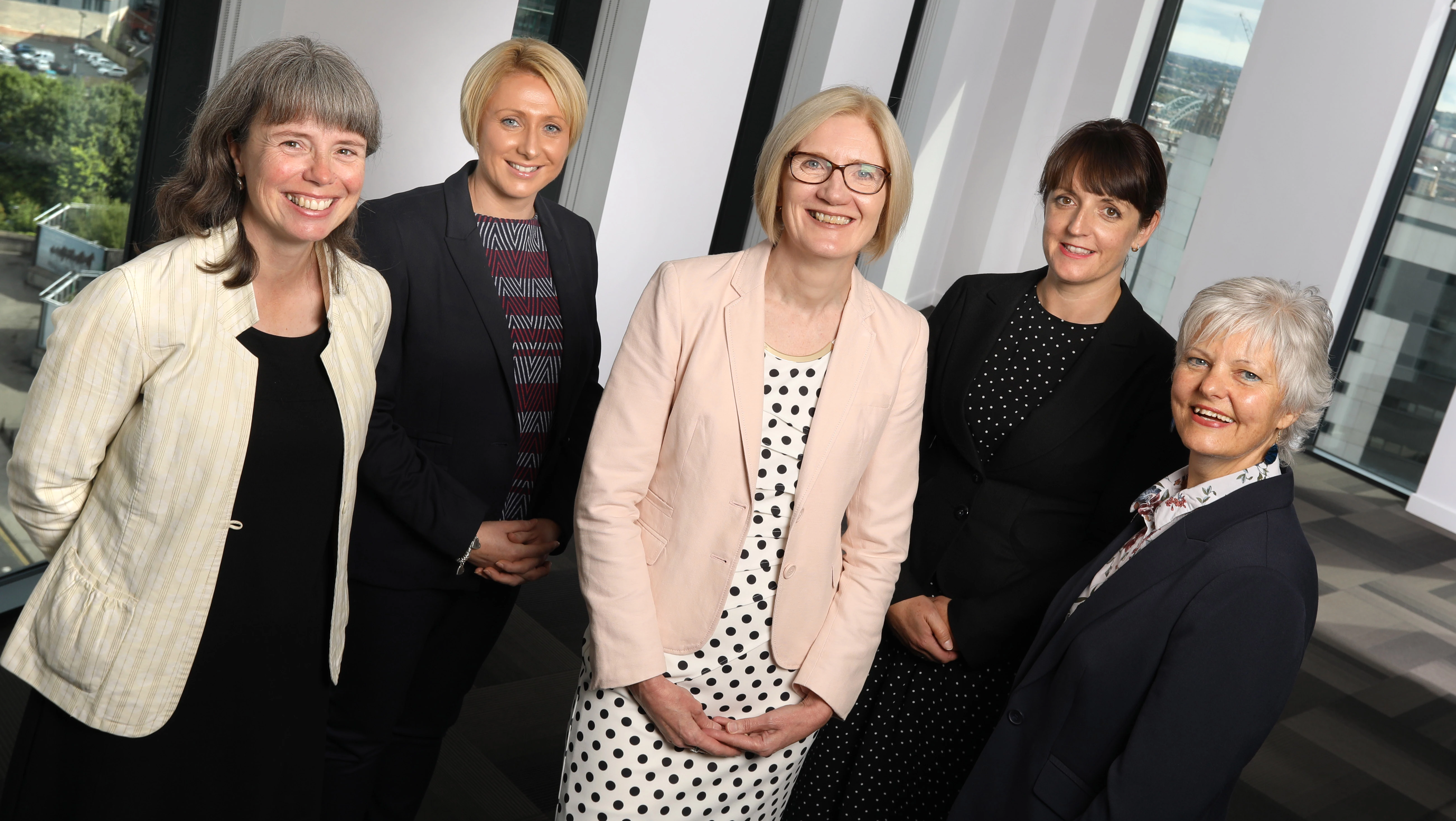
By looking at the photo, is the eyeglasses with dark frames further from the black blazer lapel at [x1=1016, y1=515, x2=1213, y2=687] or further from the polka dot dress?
the black blazer lapel at [x1=1016, y1=515, x2=1213, y2=687]

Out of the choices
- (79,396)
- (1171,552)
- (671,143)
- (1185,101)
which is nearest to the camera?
(79,396)

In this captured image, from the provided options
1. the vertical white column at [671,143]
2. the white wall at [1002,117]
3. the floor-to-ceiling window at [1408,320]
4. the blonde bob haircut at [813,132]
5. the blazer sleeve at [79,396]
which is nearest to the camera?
the blazer sleeve at [79,396]

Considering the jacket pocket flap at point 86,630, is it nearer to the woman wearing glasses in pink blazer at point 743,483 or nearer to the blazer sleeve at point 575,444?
the woman wearing glasses in pink blazer at point 743,483

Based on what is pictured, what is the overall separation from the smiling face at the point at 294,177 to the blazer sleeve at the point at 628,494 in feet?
1.54

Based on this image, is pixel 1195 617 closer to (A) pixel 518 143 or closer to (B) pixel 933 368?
(B) pixel 933 368

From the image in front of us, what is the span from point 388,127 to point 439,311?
154 cm

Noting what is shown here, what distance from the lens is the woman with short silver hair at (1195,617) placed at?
57.7 inches

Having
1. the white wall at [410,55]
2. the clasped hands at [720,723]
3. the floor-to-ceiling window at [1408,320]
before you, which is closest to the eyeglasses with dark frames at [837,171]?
the clasped hands at [720,723]

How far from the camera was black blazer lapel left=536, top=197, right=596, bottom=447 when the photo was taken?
6.85 ft

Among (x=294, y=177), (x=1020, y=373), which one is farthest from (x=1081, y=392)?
(x=294, y=177)

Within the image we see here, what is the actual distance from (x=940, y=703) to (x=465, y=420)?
107 cm

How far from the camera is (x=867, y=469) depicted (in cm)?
180

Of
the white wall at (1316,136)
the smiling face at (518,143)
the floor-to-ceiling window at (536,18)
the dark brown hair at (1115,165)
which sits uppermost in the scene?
the white wall at (1316,136)

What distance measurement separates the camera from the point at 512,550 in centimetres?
203
